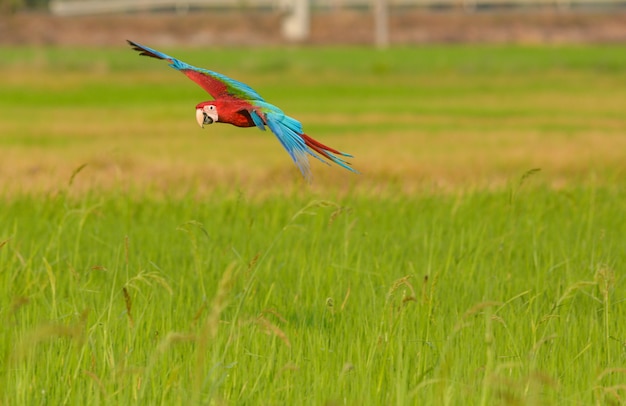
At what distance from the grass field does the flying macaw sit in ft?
1.48

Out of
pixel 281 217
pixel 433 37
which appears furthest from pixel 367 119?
pixel 433 37

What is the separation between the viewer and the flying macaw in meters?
3.15

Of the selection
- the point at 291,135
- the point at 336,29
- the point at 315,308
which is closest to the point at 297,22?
the point at 336,29

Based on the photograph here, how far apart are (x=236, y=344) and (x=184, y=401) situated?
44 cm

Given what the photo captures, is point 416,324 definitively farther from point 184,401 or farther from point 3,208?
point 3,208

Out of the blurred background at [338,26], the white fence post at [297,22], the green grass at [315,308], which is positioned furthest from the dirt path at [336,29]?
the green grass at [315,308]

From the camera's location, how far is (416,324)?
4.68m

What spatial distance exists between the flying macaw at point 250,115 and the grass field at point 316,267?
0.45 metres

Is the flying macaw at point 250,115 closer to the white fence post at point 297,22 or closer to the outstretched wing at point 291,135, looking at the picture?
the outstretched wing at point 291,135

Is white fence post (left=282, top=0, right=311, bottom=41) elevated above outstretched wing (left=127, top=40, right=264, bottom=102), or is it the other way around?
outstretched wing (left=127, top=40, right=264, bottom=102)

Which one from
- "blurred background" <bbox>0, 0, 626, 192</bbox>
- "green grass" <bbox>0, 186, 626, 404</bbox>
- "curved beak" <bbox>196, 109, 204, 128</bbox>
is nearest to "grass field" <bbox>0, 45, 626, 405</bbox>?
"green grass" <bbox>0, 186, 626, 404</bbox>

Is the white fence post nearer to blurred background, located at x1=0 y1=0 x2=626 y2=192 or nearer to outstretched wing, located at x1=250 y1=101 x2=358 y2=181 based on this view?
blurred background, located at x1=0 y1=0 x2=626 y2=192

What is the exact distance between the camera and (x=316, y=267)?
5.68m

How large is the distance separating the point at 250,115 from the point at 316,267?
7.91 ft
